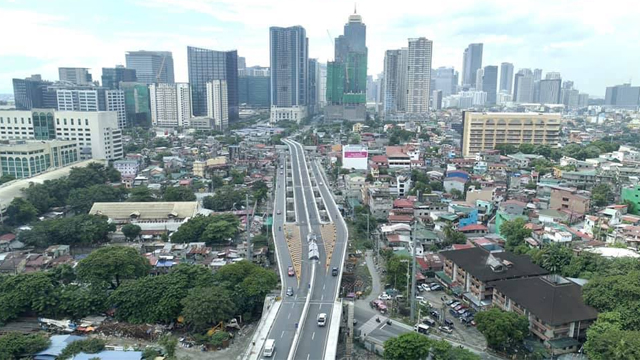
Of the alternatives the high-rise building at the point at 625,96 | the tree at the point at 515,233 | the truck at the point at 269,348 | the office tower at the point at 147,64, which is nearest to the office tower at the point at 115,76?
the office tower at the point at 147,64

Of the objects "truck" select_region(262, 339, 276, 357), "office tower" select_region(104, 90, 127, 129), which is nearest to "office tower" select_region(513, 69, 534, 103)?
"office tower" select_region(104, 90, 127, 129)

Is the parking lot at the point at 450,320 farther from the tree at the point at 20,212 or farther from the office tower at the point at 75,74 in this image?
the office tower at the point at 75,74

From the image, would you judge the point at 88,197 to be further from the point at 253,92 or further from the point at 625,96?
the point at 625,96

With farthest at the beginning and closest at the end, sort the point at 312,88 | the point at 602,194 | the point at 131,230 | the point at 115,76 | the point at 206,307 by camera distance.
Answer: the point at 312,88 → the point at 115,76 → the point at 602,194 → the point at 131,230 → the point at 206,307

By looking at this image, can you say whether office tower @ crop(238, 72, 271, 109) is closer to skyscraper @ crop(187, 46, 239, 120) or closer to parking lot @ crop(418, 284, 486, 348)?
skyscraper @ crop(187, 46, 239, 120)

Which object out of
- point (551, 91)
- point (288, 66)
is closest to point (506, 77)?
point (551, 91)

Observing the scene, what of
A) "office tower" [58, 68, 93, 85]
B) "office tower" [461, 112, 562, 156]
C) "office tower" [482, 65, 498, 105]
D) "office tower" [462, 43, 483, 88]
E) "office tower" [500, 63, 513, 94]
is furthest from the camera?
"office tower" [500, 63, 513, 94]

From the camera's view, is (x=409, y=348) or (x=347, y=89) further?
(x=347, y=89)
